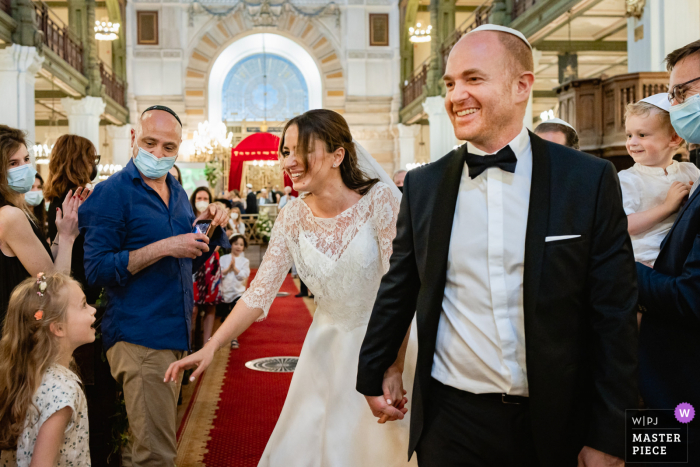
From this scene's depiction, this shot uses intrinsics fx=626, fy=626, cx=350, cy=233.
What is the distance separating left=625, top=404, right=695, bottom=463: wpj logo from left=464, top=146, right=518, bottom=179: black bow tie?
82cm

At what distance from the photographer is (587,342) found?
5.36ft

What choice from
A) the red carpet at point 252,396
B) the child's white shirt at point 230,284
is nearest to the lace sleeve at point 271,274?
the red carpet at point 252,396

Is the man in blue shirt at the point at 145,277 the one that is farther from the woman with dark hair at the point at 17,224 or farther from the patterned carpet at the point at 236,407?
the patterned carpet at the point at 236,407

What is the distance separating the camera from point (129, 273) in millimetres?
2660

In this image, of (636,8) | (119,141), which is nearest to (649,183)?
(636,8)

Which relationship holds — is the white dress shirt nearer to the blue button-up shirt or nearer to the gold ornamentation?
the blue button-up shirt

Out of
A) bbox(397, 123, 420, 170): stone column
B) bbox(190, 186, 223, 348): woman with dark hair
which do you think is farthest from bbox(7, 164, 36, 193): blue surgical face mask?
bbox(397, 123, 420, 170): stone column

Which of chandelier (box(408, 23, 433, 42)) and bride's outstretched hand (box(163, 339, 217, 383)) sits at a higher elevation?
chandelier (box(408, 23, 433, 42))

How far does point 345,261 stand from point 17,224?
4.87 ft

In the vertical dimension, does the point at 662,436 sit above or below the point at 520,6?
below

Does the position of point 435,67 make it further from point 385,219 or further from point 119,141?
point 385,219

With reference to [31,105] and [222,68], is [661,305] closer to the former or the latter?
[31,105]

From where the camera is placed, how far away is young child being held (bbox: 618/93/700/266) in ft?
8.55

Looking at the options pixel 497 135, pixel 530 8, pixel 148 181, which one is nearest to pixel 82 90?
pixel 530 8
